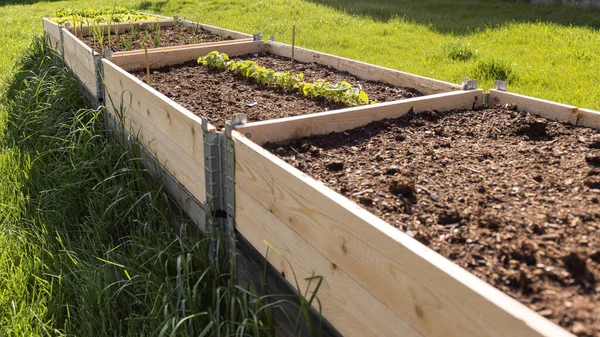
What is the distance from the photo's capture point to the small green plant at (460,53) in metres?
6.99

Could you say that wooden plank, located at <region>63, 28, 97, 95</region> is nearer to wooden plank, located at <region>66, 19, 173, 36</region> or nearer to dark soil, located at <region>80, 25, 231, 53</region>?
dark soil, located at <region>80, 25, 231, 53</region>

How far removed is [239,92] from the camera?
445cm

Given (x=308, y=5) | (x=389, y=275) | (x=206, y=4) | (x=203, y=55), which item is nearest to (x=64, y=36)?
(x=203, y=55)

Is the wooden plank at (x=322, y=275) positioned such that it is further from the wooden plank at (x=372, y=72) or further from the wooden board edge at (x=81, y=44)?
the wooden board edge at (x=81, y=44)

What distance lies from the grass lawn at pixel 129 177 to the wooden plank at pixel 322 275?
0.29 m

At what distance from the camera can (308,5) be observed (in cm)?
1348

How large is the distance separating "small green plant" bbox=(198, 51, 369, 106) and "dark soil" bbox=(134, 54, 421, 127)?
50 mm

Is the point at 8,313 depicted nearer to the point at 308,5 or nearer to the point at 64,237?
the point at 64,237

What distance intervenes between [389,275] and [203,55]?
441cm

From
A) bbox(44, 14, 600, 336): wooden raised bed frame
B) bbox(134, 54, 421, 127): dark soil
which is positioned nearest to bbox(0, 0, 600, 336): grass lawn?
bbox(44, 14, 600, 336): wooden raised bed frame

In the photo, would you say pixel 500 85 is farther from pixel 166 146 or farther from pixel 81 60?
pixel 81 60

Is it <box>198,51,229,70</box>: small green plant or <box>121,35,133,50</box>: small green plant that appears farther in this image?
<box>121,35,133,50</box>: small green plant

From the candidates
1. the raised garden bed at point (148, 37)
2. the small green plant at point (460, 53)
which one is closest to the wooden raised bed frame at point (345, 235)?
the raised garden bed at point (148, 37)

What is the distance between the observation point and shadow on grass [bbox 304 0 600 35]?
9.17 metres
